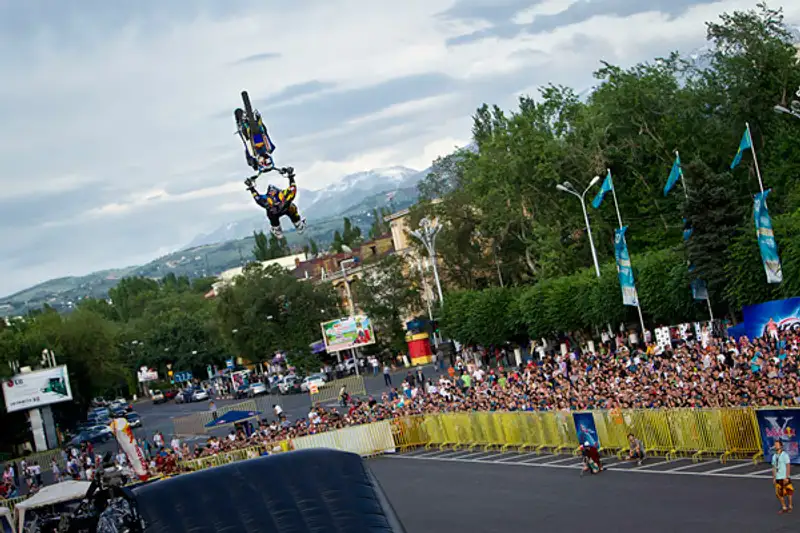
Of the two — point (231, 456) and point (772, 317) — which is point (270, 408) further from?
point (772, 317)

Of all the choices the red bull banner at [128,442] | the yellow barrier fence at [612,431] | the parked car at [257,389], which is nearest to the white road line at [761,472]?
the yellow barrier fence at [612,431]

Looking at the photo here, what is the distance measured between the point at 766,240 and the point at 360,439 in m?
17.1

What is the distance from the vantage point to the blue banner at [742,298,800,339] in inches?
1289

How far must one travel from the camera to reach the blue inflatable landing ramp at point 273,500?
11.3 m

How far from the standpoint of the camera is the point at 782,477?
1833 centimetres

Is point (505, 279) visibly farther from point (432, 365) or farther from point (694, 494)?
point (694, 494)

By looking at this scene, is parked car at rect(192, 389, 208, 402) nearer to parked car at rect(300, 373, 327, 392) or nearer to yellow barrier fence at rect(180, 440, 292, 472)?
parked car at rect(300, 373, 327, 392)

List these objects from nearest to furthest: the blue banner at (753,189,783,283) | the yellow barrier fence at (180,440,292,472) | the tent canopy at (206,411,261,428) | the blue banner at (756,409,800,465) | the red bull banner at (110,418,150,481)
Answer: the blue banner at (756,409,800,465) < the blue banner at (753,189,783,283) < the red bull banner at (110,418,150,481) < the yellow barrier fence at (180,440,292,472) < the tent canopy at (206,411,261,428)

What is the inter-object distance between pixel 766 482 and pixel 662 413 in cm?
482

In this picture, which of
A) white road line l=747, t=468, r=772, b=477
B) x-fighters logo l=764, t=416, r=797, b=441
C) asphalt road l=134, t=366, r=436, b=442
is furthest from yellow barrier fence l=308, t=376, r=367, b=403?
x-fighters logo l=764, t=416, r=797, b=441

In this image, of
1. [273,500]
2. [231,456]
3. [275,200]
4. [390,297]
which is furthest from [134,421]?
[273,500]

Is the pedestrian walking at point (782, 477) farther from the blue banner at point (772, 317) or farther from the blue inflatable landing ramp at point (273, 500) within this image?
the blue banner at point (772, 317)

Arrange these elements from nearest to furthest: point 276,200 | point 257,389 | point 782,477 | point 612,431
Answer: point 782,477 < point 612,431 < point 276,200 < point 257,389

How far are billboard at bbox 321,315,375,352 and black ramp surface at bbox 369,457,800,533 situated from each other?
47.4 meters
